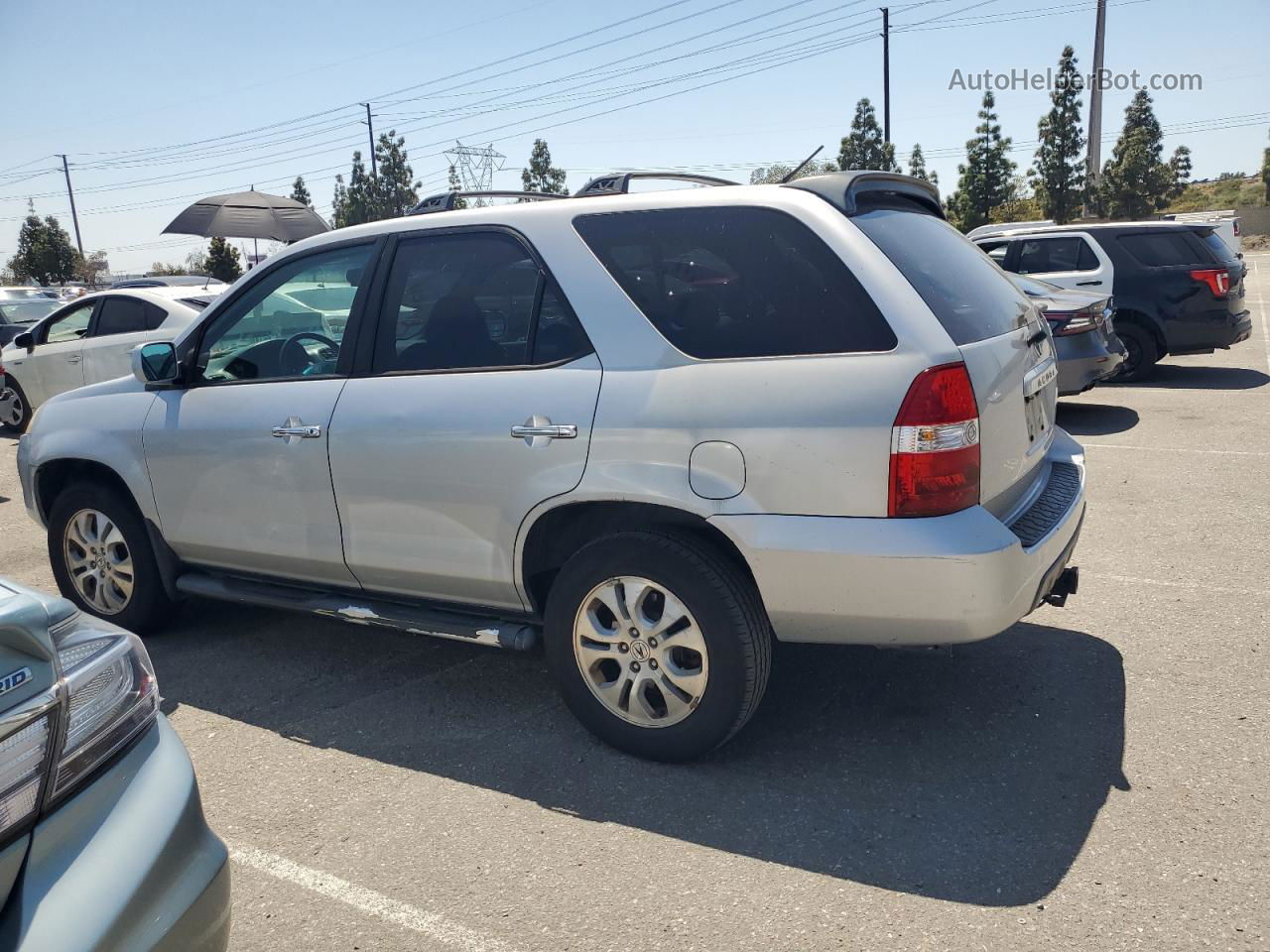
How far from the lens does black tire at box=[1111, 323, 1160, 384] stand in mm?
11930

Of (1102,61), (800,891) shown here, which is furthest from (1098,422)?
(1102,61)

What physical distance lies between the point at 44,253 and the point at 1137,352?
59935 mm

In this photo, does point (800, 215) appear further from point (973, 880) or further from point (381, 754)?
point (381, 754)

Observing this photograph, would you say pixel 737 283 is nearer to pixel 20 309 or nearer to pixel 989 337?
pixel 989 337

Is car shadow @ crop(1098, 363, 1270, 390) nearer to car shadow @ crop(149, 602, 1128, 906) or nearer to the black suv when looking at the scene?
the black suv

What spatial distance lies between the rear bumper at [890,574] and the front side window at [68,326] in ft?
34.8

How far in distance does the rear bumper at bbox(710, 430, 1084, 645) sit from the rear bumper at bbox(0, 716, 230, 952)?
1749mm

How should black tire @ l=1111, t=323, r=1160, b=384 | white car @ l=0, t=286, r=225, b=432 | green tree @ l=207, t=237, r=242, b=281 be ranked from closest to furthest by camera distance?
white car @ l=0, t=286, r=225, b=432 → black tire @ l=1111, t=323, r=1160, b=384 → green tree @ l=207, t=237, r=242, b=281

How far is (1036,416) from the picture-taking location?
149 inches

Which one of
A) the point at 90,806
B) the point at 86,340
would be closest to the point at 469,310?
the point at 90,806

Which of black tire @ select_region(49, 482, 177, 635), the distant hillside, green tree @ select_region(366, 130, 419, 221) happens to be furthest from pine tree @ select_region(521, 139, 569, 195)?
black tire @ select_region(49, 482, 177, 635)

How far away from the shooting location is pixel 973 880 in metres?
2.86

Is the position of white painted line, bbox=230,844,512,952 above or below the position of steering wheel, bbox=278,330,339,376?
below

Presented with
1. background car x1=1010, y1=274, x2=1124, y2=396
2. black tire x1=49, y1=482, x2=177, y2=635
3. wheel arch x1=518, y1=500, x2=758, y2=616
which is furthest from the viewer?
background car x1=1010, y1=274, x2=1124, y2=396
